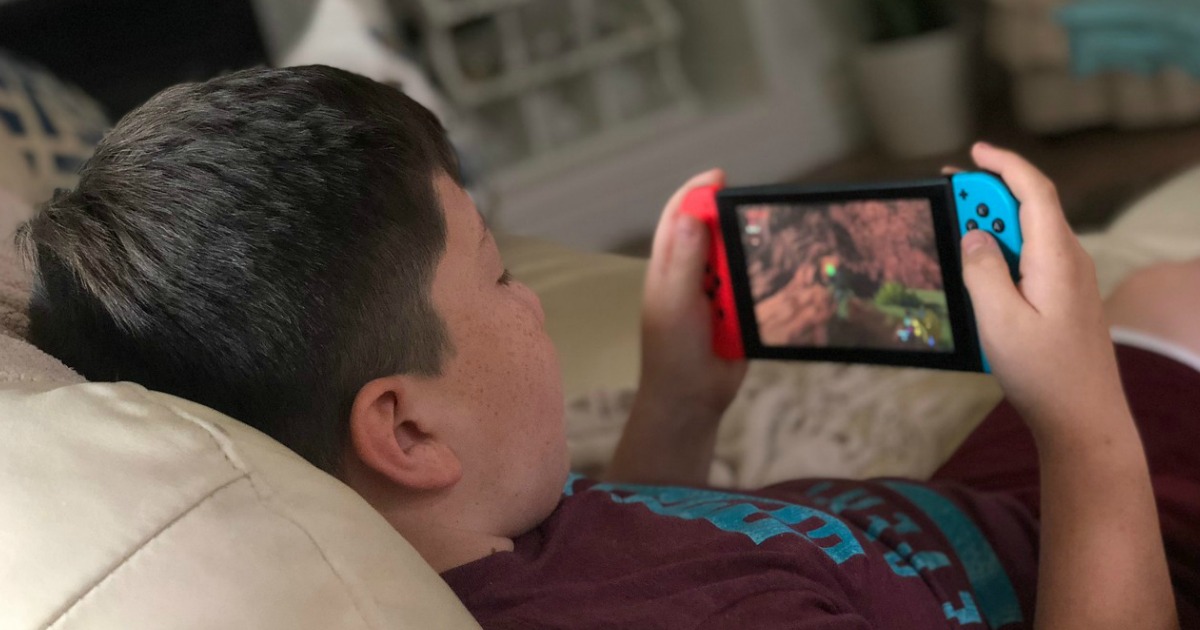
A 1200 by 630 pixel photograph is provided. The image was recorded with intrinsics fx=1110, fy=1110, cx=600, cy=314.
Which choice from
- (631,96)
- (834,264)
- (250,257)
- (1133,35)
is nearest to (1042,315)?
(834,264)

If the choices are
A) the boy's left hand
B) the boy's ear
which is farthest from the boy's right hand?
the boy's ear

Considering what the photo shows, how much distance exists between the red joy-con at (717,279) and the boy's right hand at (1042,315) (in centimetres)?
21

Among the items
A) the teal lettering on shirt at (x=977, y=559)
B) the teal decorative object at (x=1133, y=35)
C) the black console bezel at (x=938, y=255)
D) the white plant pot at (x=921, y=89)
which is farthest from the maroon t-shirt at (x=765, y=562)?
the white plant pot at (x=921, y=89)

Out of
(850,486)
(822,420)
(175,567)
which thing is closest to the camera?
(175,567)

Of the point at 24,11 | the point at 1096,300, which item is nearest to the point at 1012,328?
the point at 1096,300

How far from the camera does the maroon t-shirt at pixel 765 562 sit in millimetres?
545

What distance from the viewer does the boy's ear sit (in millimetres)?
526

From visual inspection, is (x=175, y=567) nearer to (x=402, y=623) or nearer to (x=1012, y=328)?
(x=402, y=623)

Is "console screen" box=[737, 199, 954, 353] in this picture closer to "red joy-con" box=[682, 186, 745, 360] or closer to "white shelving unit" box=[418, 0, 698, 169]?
"red joy-con" box=[682, 186, 745, 360]

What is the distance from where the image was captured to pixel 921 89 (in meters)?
2.87

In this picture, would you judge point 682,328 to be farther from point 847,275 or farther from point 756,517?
point 756,517

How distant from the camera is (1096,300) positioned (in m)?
0.68

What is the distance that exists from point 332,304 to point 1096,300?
1.50 feet

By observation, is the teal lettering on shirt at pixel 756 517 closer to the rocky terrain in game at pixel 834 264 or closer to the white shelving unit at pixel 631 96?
the rocky terrain in game at pixel 834 264
